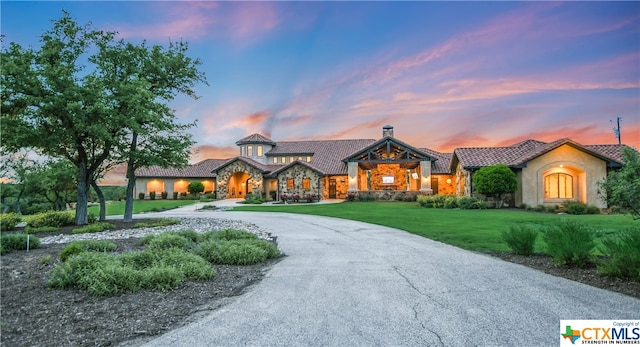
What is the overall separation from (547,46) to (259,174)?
1153 inches

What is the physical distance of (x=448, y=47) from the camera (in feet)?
60.3

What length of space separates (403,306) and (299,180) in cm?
3260

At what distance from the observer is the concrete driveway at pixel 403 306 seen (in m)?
3.84

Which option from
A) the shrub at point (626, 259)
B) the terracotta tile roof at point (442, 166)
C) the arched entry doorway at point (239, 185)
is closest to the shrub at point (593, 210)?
the terracotta tile roof at point (442, 166)

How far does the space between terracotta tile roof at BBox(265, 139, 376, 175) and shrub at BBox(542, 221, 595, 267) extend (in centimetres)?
3043

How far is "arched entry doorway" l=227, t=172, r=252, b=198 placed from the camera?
136 ft

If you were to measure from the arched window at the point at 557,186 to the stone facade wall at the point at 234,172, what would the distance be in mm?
26851

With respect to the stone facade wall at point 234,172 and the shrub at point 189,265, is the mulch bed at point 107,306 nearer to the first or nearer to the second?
the shrub at point 189,265

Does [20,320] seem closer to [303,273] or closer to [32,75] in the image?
[303,273]

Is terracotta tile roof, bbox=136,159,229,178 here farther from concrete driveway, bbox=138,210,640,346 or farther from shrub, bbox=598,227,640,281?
shrub, bbox=598,227,640,281

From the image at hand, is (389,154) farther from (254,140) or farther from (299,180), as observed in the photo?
(254,140)

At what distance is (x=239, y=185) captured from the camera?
141 feet

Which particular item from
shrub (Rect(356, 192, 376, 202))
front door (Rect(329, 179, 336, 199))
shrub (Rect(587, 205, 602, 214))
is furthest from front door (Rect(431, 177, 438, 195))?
shrub (Rect(587, 205, 602, 214))

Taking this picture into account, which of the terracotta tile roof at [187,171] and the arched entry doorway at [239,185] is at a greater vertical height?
the terracotta tile roof at [187,171]
